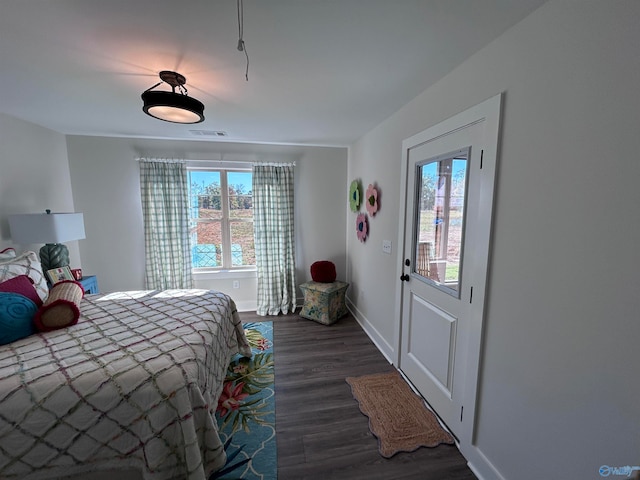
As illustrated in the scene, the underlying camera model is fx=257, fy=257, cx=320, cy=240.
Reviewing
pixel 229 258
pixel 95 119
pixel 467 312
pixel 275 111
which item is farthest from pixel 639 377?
pixel 95 119

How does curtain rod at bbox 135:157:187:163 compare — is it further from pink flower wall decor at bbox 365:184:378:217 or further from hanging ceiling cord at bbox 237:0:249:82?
pink flower wall decor at bbox 365:184:378:217

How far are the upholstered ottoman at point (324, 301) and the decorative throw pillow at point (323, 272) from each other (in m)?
0.07

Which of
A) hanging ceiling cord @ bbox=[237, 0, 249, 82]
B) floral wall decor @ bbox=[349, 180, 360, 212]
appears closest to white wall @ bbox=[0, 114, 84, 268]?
hanging ceiling cord @ bbox=[237, 0, 249, 82]

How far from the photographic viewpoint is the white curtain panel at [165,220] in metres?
3.33

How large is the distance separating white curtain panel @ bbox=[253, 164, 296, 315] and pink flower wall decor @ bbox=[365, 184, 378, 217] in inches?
46.9

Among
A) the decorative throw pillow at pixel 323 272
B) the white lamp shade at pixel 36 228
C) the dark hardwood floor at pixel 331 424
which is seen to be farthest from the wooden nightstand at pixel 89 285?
the decorative throw pillow at pixel 323 272

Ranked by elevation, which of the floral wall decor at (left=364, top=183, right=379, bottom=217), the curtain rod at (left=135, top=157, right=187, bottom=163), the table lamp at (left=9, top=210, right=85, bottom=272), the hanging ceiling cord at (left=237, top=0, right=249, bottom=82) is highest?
the hanging ceiling cord at (left=237, top=0, right=249, bottom=82)

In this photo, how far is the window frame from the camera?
3.60 m

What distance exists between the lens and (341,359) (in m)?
2.64

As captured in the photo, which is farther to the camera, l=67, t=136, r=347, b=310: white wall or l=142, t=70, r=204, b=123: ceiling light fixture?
l=67, t=136, r=347, b=310: white wall

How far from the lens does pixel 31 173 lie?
2693 millimetres

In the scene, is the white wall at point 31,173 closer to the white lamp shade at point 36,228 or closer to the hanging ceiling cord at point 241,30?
the white lamp shade at point 36,228

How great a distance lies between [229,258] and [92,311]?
73.8 inches

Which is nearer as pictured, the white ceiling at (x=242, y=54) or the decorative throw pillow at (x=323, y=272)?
the white ceiling at (x=242, y=54)
